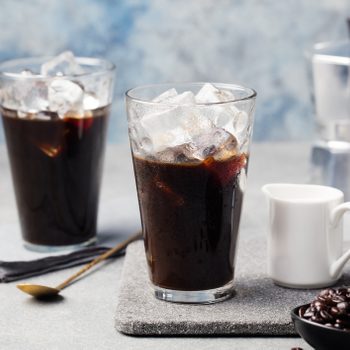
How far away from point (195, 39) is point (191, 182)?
1.79m

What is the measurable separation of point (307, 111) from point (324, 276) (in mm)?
1815

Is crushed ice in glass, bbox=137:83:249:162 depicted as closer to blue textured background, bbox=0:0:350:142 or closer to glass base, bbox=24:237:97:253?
glass base, bbox=24:237:97:253

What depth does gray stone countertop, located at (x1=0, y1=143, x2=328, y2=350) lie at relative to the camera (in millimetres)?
1481

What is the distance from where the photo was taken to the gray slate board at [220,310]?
1.50 metres

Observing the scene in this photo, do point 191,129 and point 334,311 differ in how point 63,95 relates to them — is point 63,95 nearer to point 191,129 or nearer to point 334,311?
point 191,129

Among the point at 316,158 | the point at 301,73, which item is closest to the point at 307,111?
the point at 301,73

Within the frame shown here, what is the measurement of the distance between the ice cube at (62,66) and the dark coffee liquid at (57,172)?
105mm

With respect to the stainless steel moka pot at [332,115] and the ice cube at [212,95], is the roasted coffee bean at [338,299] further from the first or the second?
the stainless steel moka pot at [332,115]

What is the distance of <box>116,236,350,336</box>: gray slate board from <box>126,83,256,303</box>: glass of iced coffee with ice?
0.12 feet

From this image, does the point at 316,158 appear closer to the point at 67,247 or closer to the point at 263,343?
the point at 67,247

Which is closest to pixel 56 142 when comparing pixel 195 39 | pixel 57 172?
pixel 57 172

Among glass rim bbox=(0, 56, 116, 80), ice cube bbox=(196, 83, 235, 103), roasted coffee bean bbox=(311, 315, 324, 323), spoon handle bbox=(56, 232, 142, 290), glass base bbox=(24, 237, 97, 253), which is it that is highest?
ice cube bbox=(196, 83, 235, 103)

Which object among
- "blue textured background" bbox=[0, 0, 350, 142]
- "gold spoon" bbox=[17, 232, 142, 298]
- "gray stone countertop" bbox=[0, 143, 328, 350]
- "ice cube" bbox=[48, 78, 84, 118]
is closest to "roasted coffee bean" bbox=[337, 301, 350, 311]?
"gray stone countertop" bbox=[0, 143, 328, 350]

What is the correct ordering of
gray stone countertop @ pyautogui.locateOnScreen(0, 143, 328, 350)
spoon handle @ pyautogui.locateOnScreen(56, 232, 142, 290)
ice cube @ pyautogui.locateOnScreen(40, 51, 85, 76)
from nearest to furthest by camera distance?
gray stone countertop @ pyautogui.locateOnScreen(0, 143, 328, 350), spoon handle @ pyautogui.locateOnScreen(56, 232, 142, 290), ice cube @ pyautogui.locateOnScreen(40, 51, 85, 76)
